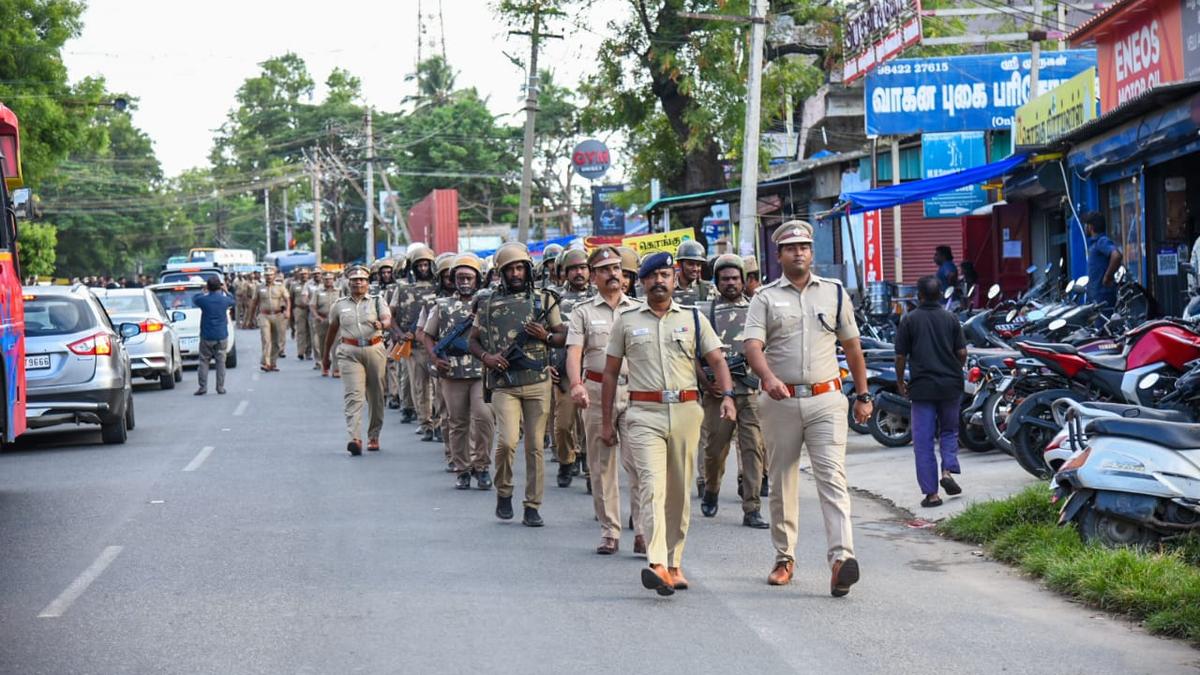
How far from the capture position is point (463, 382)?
12.5 m

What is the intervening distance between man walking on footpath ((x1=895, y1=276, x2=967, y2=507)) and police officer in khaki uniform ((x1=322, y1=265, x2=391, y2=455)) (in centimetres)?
627

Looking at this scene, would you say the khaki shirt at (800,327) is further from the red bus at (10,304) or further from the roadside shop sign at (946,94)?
the roadside shop sign at (946,94)

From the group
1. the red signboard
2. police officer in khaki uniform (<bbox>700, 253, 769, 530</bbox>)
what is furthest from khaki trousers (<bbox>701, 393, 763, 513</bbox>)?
the red signboard

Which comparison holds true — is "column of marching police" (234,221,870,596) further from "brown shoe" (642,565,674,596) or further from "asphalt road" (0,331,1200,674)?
"asphalt road" (0,331,1200,674)

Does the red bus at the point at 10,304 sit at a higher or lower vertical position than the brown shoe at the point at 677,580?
higher

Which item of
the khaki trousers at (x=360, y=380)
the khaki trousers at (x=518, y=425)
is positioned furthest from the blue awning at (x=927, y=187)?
the khaki trousers at (x=518, y=425)

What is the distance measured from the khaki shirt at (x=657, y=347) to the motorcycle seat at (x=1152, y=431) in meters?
2.34

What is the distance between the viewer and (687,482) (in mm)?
8703

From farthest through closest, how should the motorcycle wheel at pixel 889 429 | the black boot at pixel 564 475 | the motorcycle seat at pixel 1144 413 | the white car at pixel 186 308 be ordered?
the white car at pixel 186 308 → the motorcycle wheel at pixel 889 429 → the black boot at pixel 564 475 → the motorcycle seat at pixel 1144 413

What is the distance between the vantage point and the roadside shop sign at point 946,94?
24562 mm

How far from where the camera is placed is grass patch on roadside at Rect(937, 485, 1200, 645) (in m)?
7.55

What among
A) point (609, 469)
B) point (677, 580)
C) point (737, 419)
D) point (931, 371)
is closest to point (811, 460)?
point (677, 580)

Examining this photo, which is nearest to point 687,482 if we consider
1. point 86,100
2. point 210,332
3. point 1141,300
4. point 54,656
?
point 54,656

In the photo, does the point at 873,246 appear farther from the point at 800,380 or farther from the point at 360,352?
the point at 800,380
